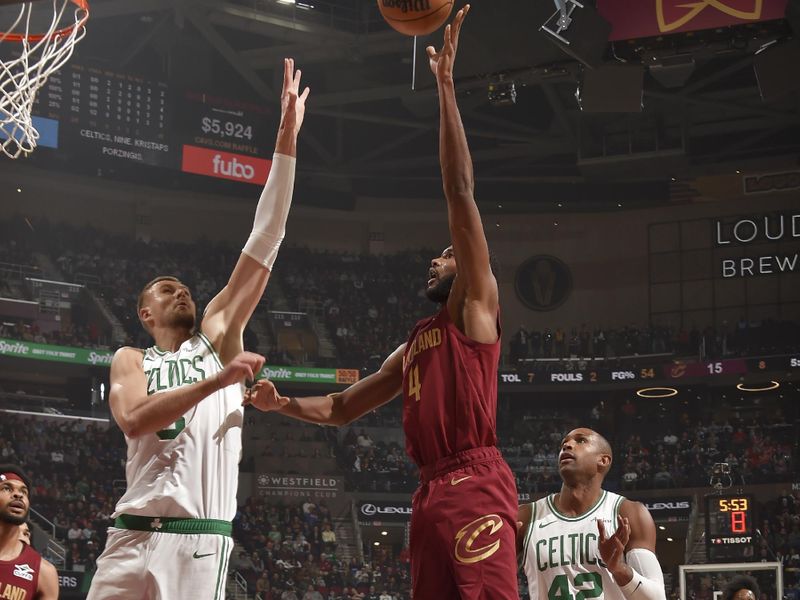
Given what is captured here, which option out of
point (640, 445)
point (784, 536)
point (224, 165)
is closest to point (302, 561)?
point (224, 165)

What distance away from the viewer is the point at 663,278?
3105cm

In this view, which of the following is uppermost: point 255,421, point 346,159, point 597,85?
point 346,159

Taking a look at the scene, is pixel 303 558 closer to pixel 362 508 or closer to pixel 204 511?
pixel 362 508

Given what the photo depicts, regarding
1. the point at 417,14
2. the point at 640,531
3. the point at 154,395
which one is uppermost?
the point at 417,14

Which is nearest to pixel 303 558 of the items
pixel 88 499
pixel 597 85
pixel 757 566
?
pixel 88 499

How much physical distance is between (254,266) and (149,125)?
802 inches

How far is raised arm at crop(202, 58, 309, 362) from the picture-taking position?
4.67 m

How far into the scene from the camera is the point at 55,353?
25.3m

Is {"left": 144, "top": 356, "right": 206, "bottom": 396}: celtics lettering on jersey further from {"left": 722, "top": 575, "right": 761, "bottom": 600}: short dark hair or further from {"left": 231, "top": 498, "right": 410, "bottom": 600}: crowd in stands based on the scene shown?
{"left": 231, "top": 498, "right": 410, "bottom": 600}: crowd in stands

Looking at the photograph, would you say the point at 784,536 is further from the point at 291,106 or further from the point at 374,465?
the point at 291,106

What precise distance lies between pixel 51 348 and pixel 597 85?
55.0 feet

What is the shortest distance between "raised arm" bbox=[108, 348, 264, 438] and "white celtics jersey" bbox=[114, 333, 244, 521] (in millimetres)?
98

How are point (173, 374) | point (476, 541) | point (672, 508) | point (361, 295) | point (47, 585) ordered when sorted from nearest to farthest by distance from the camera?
1. point (476, 541)
2. point (173, 374)
3. point (47, 585)
4. point (672, 508)
5. point (361, 295)

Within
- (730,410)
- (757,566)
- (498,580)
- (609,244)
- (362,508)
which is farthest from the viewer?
(609,244)
